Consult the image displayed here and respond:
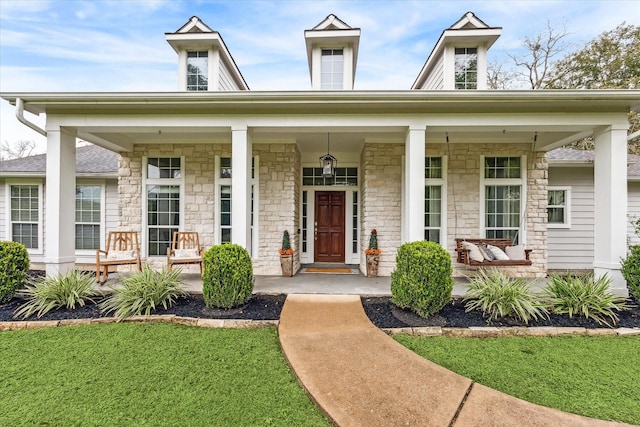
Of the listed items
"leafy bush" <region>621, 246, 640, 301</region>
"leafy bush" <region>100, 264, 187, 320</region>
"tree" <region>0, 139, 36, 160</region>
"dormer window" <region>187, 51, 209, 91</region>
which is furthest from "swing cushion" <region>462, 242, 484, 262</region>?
"tree" <region>0, 139, 36, 160</region>

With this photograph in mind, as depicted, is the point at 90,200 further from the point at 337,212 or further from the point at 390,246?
the point at 390,246

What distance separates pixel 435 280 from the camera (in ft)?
11.4

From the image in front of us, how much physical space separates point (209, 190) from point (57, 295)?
10.0ft

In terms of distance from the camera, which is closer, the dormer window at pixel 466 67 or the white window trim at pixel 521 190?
the white window trim at pixel 521 190

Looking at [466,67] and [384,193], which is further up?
[466,67]

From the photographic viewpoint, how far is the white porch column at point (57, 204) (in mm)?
4355

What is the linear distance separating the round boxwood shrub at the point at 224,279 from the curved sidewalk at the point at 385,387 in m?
0.86

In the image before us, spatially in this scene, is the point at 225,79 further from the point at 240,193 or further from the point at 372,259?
the point at 372,259

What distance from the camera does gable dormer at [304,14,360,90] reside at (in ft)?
20.6

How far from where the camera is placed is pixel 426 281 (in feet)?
11.4

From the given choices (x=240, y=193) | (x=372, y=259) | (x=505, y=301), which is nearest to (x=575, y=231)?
(x=505, y=301)

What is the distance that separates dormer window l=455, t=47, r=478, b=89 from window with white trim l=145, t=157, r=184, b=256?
6.60m

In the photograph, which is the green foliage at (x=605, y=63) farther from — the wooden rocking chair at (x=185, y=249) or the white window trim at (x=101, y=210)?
A: the white window trim at (x=101, y=210)

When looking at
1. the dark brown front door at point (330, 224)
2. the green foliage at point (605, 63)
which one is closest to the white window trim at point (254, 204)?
the dark brown front door at point (330, 224)
